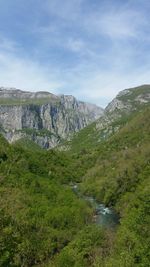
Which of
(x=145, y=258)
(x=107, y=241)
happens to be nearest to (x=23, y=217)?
(x=107, y=241)

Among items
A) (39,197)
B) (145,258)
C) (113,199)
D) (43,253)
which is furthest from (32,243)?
(113,199)

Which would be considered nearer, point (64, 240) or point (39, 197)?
point (64, 240)

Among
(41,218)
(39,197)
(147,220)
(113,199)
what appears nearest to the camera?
(147,220)

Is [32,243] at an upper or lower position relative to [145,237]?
lower

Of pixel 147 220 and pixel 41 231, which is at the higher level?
pixel 147 220

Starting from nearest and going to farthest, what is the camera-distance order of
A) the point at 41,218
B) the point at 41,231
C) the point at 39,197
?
the point at 41,231, the point at 41,218, the point at 39,197

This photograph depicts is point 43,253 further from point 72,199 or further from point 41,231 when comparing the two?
point 72,199

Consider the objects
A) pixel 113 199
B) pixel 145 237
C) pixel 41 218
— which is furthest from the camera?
pixel 113 199

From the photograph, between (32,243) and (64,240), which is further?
(64,240)

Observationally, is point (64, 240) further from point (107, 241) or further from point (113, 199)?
point (113, 199)
